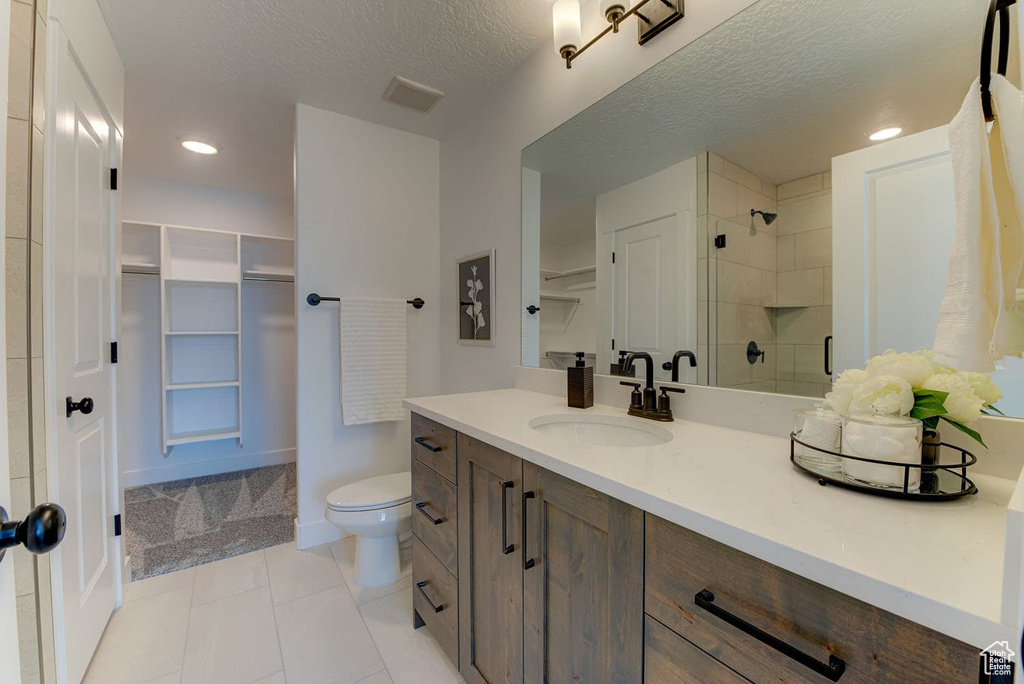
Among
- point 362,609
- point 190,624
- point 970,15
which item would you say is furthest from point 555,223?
point 190,624

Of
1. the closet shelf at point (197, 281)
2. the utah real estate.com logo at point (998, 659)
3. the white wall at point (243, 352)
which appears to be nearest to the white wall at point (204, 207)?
the white wall at point (243, 352)

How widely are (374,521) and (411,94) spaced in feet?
6.81

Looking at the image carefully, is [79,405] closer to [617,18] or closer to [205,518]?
[205,518]

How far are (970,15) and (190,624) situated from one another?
114 inches

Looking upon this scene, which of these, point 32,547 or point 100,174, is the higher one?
point 100,174

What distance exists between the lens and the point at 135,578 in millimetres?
1871

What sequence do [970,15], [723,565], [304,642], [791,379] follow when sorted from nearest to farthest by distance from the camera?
[723,565], [970,15], [791,379], [304,642]

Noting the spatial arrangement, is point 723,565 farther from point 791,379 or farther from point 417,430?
point 417,430

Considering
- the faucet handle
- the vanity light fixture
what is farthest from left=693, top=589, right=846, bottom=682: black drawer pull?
the vanity light fixture

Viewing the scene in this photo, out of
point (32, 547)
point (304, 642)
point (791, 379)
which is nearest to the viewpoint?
point (32, 547)

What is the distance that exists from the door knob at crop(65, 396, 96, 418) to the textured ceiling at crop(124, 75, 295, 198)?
1.62 metres

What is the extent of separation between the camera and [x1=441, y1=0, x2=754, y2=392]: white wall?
1.40 m

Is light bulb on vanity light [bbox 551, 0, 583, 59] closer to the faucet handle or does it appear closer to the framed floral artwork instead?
the framed floral artwork

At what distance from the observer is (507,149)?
1.99 meters
